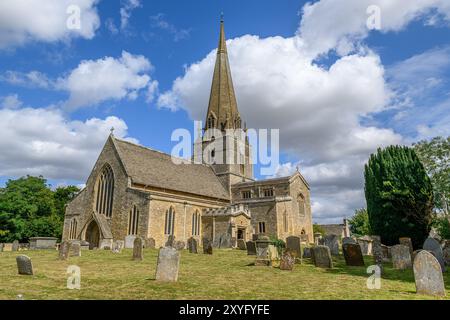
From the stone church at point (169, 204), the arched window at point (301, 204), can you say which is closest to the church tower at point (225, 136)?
the stone church at point (169, 204)

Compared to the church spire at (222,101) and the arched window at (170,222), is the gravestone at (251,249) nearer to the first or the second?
the arched window at (170,222)

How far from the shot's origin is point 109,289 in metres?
7.27

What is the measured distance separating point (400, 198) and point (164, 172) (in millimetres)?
21771

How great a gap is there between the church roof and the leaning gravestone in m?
23.6

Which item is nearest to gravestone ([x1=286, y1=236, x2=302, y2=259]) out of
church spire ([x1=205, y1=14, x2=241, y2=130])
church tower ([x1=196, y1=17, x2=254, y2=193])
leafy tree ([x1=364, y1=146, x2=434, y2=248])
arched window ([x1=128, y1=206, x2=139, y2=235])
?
leafy tree ([x1=364, y1=146, x2=434, y2=248])

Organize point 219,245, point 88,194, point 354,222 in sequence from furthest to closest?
point 354,222
point 88,194
point 219,245

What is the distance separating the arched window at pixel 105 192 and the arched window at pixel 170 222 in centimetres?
542

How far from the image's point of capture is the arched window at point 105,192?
28322 mm

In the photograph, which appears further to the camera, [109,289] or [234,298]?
[109,289]

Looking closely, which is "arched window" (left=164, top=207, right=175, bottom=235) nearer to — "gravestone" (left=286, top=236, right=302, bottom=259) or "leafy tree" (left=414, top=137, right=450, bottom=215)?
"gravestone" (left=286, top=236, right=302, bottom=259)

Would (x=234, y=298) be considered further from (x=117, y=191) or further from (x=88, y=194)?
(x=88, y=194)

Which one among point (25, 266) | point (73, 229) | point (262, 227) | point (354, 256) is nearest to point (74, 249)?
point (25, 266)

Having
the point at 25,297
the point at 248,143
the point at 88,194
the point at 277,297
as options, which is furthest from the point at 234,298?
the point at 248,143

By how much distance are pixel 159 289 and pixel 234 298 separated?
1990 millimetres
